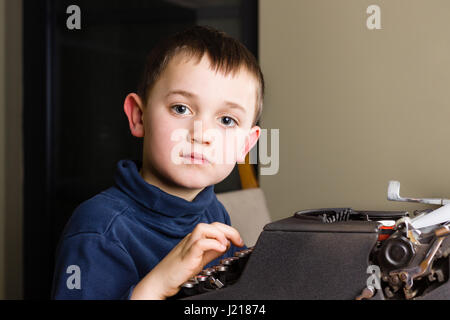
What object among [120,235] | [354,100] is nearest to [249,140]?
[120,235]

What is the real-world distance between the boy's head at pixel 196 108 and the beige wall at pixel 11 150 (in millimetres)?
1963

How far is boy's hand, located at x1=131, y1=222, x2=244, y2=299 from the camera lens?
59 cm

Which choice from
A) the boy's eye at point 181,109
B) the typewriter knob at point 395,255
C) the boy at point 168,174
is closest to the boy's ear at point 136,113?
the boy at point 168,174

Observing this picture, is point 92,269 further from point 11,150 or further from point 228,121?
point 11,150

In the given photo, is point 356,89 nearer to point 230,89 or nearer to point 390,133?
point 390,133

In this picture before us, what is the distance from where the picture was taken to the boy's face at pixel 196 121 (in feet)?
2.30

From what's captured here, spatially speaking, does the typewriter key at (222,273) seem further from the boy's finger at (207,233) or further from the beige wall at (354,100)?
the beige wall at (354,100)

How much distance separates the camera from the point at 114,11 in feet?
Answer: 8.77

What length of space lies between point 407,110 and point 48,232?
170cm

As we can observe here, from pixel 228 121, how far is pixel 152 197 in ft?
0.53

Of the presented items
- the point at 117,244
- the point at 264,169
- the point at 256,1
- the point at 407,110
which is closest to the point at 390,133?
the point at 407,110

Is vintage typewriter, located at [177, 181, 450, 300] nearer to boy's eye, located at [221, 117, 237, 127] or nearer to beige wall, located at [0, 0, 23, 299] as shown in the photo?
boy's eye, located at [221, 117, 237, 127]

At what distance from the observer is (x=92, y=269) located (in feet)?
2.27

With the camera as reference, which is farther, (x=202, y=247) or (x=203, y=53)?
(x=203, y=53)
